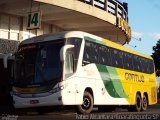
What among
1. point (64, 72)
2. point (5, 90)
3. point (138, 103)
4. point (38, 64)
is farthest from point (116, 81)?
point (5, 90)

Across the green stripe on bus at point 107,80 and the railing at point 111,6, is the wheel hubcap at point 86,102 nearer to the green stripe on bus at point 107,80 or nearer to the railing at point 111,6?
the green stripe on bus at point 107,80

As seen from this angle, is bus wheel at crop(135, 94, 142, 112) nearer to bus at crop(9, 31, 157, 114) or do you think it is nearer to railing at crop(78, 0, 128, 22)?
bus at crop(9, 31, 157, 114)

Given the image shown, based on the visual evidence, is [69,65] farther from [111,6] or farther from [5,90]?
[111,6]

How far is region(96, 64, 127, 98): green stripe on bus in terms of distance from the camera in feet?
59.3

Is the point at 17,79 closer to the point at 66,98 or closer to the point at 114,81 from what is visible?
the point at 66,98

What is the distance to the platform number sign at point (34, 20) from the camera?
75.1 feet

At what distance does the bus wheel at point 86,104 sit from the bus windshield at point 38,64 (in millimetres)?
1756

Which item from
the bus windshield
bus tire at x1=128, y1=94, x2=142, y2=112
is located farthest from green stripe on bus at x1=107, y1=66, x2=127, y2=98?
the bus windshield

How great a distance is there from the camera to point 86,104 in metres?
16.5

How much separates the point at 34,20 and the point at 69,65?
26.8ft

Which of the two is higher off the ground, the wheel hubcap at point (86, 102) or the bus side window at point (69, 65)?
the bus side window at point (69, 65)

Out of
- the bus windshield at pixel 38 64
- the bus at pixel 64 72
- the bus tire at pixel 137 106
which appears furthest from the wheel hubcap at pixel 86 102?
the bus tire at pixel 137 106

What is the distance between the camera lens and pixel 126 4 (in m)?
35.5

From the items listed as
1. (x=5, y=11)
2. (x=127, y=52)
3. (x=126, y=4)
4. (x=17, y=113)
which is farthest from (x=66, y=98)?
(x=126, y=4)
